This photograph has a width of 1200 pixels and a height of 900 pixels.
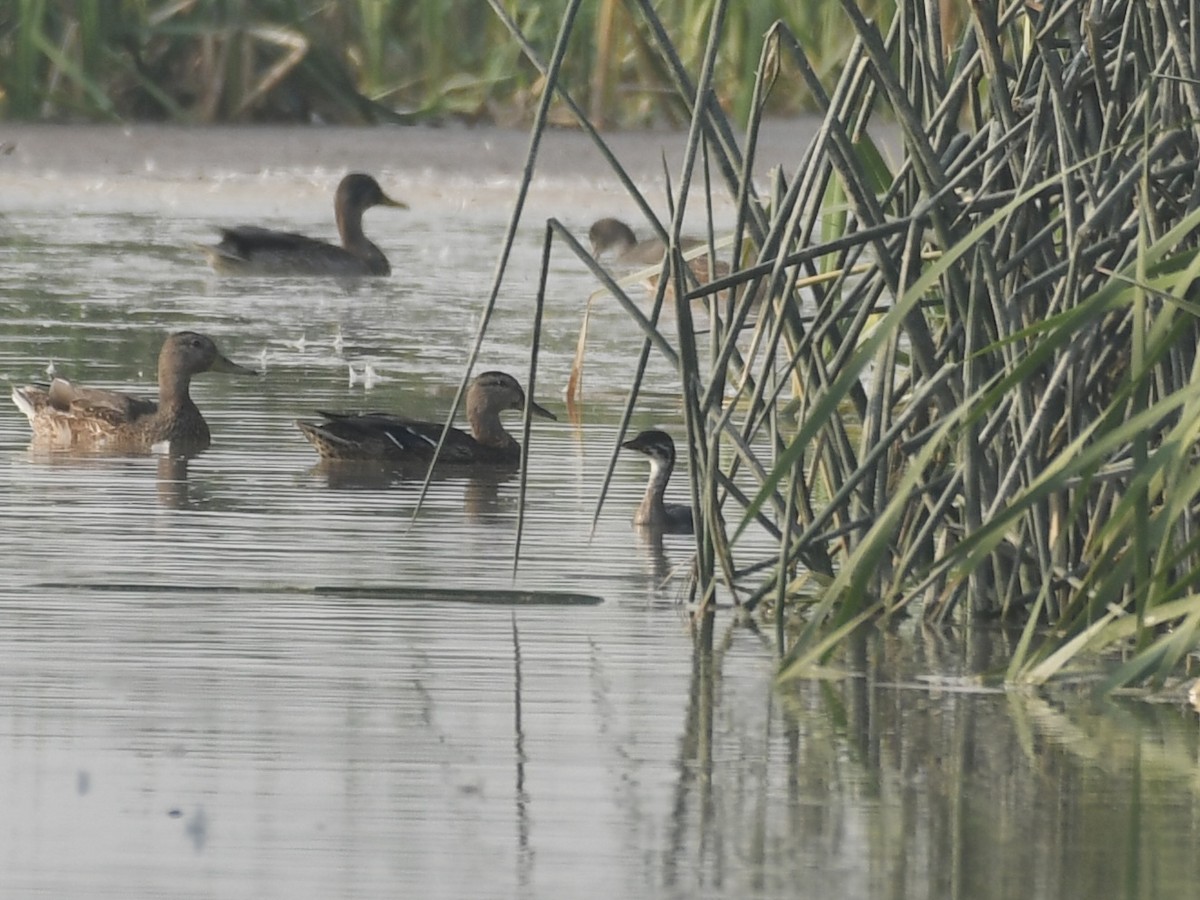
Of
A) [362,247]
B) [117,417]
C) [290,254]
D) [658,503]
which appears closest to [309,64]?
[290,254]

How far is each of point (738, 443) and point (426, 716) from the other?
911 millimetres

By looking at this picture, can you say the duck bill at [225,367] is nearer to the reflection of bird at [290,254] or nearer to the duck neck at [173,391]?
the duck neck at [173,391]

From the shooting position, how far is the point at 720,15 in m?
4.30

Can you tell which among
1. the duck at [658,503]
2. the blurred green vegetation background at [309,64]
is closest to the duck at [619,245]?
the blurred green vegetation background at [309,64]

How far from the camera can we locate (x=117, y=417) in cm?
832

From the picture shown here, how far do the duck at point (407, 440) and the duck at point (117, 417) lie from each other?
0.36m

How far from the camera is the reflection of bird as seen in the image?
42.4 ft

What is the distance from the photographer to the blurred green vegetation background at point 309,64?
1683cm

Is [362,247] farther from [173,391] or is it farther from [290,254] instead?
[173,391]

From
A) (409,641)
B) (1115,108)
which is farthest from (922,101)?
(409,641)

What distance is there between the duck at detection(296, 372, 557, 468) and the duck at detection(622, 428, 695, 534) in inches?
13.3

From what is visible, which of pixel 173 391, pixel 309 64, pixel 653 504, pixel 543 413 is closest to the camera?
pixel 653 504

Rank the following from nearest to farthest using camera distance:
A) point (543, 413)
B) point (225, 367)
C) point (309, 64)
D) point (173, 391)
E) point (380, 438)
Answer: point (380, 438)
point (543, 413)
point (173, 391)
point (225, 367)
point (309, 64)

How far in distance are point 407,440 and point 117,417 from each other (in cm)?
106
